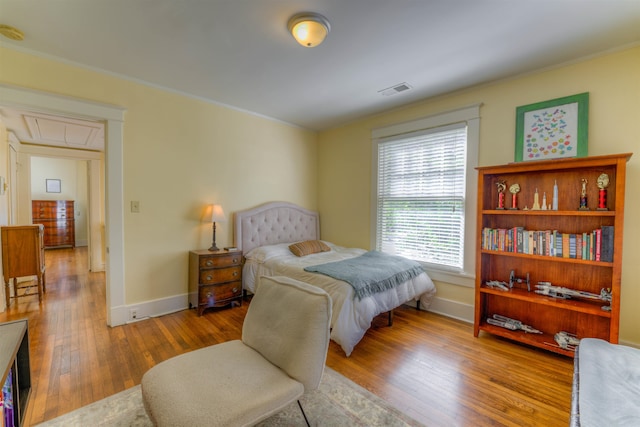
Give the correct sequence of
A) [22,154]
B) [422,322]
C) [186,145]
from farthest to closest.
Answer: [22,154] < [186,145] < [422,322]

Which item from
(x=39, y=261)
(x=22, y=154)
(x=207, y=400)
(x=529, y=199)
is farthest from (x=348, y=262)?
(x=22, y=154)

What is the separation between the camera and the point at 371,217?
4.02 metres

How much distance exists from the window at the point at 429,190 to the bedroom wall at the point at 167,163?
1.77m

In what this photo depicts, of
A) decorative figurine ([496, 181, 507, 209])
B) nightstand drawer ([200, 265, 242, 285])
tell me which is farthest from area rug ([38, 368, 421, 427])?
decorative figurine ([496, 181, 507, 209])

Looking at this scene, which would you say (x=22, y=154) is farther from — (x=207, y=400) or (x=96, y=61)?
(x=207, y=400)

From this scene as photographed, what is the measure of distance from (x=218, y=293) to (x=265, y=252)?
2.39 ft

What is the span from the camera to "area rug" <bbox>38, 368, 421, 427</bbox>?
1.61 m

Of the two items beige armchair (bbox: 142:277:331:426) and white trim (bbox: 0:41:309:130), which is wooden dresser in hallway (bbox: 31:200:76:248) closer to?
white trim (bbox: 0:41:309:130)

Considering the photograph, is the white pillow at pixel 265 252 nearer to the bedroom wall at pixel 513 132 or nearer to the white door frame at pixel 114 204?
the bedroom wall at pixel 513 132

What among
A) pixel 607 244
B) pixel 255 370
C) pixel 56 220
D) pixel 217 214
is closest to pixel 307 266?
pixel 217 214

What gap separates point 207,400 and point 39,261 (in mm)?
3804

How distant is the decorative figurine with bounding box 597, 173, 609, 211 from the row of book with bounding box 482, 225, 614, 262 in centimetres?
16

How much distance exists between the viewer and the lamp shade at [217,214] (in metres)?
3.35

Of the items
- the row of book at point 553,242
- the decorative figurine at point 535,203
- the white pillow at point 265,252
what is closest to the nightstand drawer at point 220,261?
the white pillow at point 265,252
